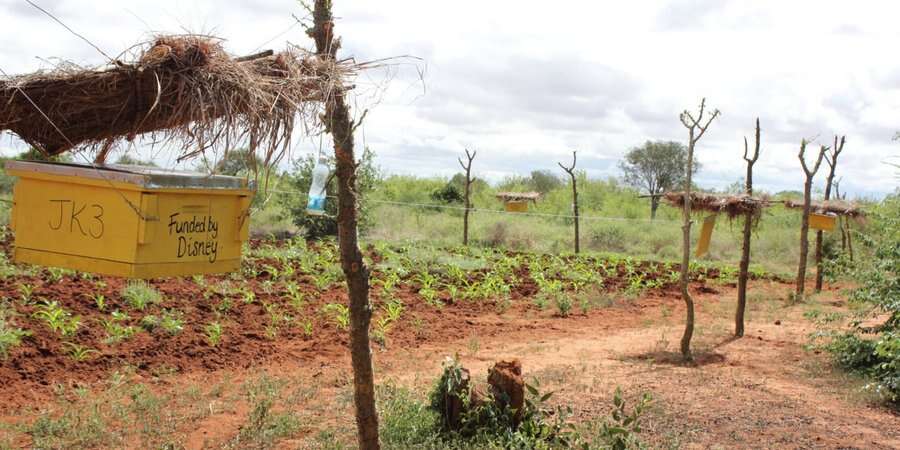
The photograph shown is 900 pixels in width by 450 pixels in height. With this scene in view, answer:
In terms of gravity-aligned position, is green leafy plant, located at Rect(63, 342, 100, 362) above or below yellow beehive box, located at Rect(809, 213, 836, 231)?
below

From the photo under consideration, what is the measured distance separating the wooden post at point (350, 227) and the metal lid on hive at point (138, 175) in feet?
1.40

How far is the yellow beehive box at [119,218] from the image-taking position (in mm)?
3297

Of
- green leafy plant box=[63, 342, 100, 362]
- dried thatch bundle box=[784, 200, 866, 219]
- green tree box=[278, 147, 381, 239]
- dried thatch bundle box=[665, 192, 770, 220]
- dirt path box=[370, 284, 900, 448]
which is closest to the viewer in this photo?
dirt path box=[370, 284, 900, 448]

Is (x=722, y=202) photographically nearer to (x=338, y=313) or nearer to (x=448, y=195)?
(x=338, y=313)

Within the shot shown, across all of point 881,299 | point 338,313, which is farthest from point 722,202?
point 338,313

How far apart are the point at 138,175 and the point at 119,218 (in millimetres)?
220

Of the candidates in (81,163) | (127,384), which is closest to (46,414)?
(127,384)

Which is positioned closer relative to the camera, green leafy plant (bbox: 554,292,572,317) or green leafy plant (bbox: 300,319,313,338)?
green leafy plant (bbox: 300,319,313,338)

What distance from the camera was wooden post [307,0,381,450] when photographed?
11.9 feet

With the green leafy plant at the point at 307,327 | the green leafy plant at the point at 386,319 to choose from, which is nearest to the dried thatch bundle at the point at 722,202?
the green leafy plant at the point at 386,319

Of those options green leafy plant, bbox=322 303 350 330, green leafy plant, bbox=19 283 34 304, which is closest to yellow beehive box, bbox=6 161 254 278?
green leafy plant, bbox=19 283 34 304

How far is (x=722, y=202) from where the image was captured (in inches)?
378

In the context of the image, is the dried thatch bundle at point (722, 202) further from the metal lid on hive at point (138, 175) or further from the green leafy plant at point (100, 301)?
the metal lid on hive at point (138, 175)

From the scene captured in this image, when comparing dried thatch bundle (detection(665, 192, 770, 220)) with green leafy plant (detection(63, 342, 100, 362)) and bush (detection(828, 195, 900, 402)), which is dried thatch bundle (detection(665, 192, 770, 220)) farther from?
green leafy plant (detection(63, 342, 100, 362))
